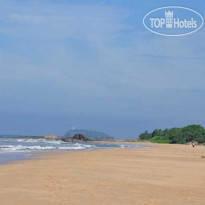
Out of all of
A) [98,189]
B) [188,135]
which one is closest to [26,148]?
[98,189]

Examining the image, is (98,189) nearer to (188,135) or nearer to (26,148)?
(26,148)

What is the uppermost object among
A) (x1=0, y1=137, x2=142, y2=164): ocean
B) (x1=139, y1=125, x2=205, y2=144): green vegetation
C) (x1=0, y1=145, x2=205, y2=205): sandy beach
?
(x1=139, y1=125, x2=205, y2=144): green vegetation

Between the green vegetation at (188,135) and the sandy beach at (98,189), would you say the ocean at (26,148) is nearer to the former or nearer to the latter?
the sandy beach at (98,189)

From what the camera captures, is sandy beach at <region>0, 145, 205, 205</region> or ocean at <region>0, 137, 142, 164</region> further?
ocean at <region>0, 137, 142, 164</region>

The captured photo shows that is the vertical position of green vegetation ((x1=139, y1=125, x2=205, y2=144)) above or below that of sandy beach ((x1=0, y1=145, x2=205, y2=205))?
above

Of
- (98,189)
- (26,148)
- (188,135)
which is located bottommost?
(98,189)

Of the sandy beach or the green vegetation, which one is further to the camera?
the green vegetation

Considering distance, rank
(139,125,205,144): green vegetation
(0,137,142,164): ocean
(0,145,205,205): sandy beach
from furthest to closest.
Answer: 1. (139,125,205,144): green vegetation
2. (0,137,142,164): ocean
3. (0,145,205,205): sandy beach

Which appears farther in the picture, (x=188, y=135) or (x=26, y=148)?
(x=188, y=135)

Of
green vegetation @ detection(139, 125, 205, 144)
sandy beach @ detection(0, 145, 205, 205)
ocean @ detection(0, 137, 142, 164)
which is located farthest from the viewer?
green vegetation @ detection(139, 125, 205, 144)

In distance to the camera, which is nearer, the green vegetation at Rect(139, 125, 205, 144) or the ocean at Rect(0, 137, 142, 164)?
the ocean at Rect(0, 137, 142, 164)


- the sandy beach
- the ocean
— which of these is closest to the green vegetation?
the ocean

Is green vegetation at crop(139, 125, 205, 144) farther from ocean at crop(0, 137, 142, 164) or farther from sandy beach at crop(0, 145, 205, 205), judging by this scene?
sandy beach at crop(0, 145, 205, 205)

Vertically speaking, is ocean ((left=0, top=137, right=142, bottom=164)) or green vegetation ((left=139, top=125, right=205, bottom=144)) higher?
green vegetation ((left=139, top=125, right=205, bottom=144))
